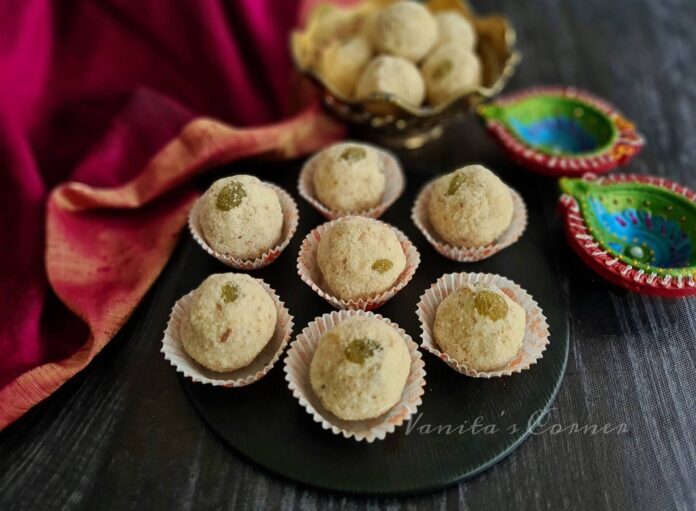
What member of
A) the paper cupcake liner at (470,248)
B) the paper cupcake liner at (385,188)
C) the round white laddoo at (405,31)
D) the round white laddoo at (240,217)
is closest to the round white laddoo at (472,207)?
the paper cupcake liner at (470,248)

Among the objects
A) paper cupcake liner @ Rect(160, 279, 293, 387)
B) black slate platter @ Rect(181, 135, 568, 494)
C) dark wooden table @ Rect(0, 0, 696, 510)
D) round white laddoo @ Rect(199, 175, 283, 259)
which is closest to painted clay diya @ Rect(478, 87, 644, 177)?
dark wooden table @ Rect(0, 0, 696, 510)

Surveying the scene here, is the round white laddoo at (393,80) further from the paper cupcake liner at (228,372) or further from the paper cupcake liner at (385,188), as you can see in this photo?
the paper cupcake liner at (228,372)

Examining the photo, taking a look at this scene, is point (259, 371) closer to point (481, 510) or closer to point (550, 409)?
point (481, 510)

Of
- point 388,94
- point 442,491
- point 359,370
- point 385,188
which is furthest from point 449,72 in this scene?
point 442,491

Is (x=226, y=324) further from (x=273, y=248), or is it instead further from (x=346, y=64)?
(x=346, y=64)

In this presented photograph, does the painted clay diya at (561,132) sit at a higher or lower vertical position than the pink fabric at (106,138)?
lower

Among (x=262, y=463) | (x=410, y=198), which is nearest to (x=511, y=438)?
(x=262, y=463)
